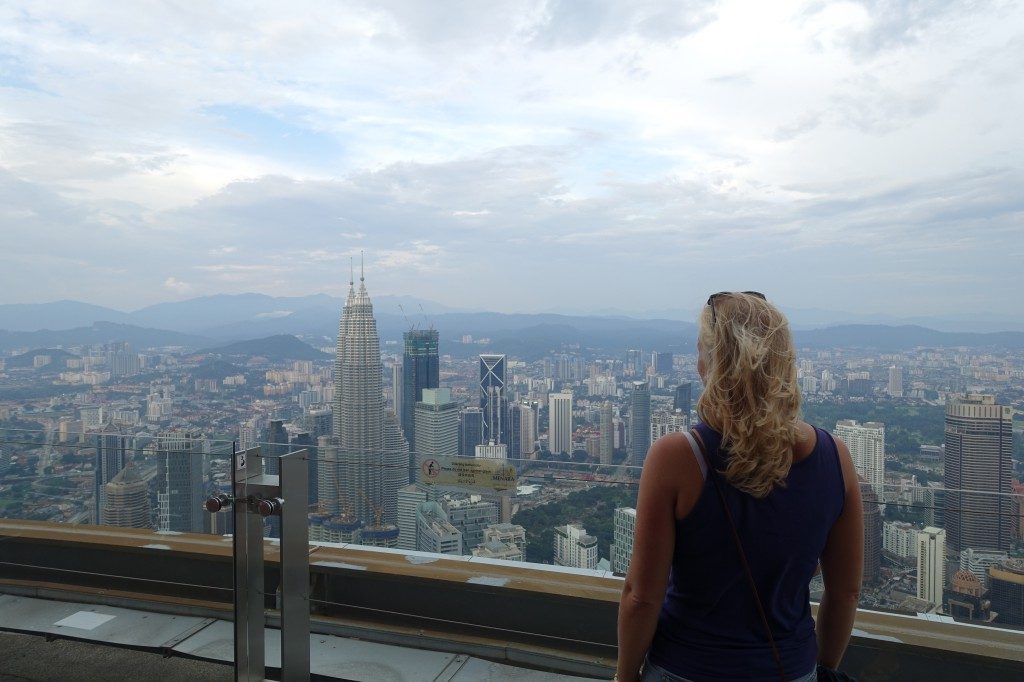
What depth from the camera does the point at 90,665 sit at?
9.03ft

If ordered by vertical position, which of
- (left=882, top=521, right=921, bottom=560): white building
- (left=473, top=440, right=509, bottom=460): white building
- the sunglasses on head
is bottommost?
(left=882, top=521, right=921, bottom=560): white building

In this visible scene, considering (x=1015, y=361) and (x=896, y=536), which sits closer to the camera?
(x=896, y=536)

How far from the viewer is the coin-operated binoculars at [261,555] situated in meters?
2.08

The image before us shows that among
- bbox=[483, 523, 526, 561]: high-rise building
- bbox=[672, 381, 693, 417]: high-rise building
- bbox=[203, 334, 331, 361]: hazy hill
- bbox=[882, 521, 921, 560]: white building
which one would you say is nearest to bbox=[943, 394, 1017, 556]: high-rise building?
bbox=[882, 521, 921, 560]: white building

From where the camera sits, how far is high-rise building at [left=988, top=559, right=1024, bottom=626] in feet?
7.43

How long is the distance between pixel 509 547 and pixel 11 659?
6.94 ft

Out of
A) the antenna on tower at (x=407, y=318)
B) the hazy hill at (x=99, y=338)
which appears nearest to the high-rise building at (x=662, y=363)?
the antenna on tower at (x=407, y=318)

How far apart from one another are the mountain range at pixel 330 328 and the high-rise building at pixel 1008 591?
3640mm

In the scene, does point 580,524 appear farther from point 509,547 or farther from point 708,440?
point 708,440

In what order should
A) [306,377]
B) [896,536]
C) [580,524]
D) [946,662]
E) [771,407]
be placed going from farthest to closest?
[306,377], [580,524], [896,536], [946,662], [771,407]

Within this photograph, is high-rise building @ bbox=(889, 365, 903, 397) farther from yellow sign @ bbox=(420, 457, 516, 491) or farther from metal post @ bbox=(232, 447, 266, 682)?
metal post @ bbox=(232, 447, 266, 682)

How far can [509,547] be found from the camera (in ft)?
9.44

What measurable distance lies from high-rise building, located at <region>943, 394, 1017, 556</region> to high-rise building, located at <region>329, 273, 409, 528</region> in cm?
220

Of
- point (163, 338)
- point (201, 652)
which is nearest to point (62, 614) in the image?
point (201, 652)
